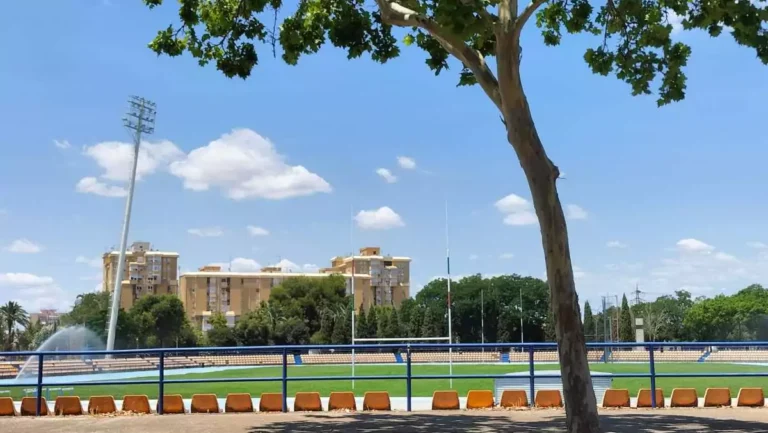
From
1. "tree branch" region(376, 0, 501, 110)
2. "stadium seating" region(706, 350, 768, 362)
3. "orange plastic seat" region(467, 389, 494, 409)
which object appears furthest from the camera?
"stadium seating" region(706, 350, 768, 362)

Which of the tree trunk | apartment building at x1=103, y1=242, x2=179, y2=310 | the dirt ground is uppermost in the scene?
apartment building at x1=103, y1=242, x2=179, y2=310

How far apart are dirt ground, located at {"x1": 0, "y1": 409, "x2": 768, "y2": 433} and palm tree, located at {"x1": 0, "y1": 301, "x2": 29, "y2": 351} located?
94205 millimetres

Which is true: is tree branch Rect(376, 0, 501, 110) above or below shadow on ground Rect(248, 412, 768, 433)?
above

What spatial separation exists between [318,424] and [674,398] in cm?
733

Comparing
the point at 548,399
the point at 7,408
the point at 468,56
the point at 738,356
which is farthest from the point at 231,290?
the point at 468,56

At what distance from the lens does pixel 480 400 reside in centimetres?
Result: 1488

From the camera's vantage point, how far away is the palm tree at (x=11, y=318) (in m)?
98.0

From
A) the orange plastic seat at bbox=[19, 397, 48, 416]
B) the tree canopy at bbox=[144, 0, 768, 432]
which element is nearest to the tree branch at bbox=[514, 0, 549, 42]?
the tree canopy at bbox=[144, 0, 768, 432]

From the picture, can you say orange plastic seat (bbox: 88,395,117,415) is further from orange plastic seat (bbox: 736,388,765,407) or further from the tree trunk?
orange plastic seat (bbox: 736,388,765,407)

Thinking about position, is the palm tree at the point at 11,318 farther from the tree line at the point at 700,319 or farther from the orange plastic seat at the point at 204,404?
the orange plastic seat at the point at 204,404

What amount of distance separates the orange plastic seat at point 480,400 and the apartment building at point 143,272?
150 metres

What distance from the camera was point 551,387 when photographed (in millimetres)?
15898

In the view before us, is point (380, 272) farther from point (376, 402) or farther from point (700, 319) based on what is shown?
point (376, 402)

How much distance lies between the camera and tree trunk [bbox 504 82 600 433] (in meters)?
9.33
